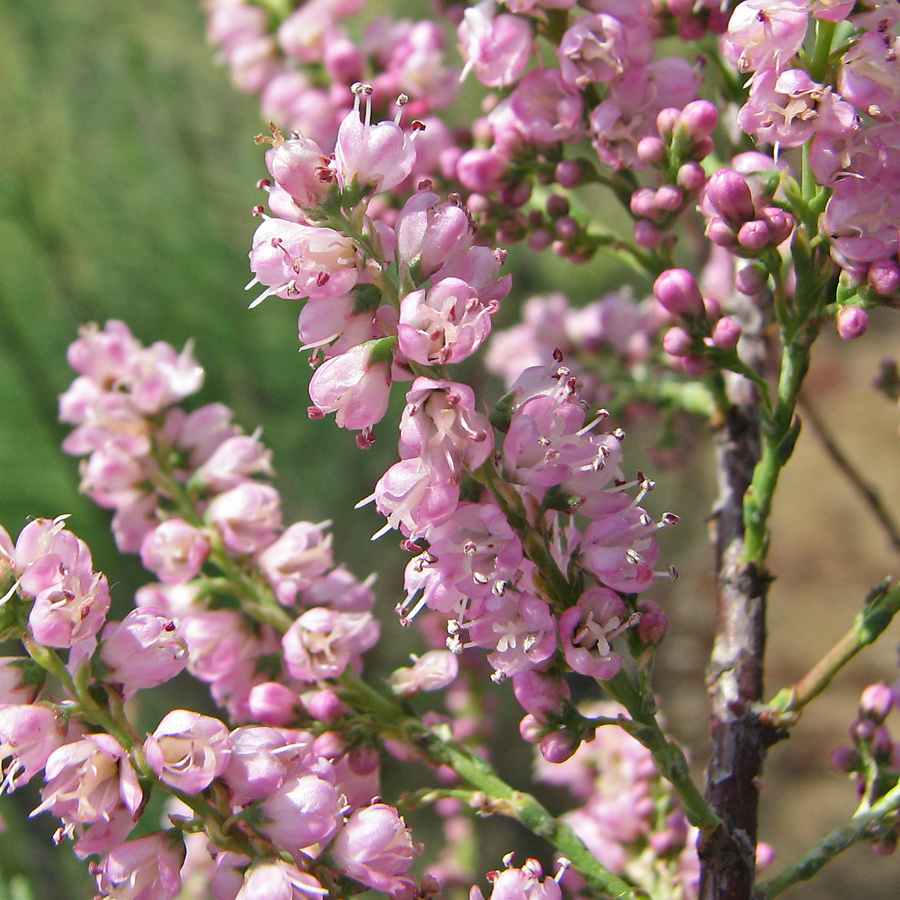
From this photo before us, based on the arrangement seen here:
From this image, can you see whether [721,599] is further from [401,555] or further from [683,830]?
[401,555]

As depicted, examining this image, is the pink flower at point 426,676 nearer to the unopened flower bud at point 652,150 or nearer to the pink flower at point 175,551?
the pink flower at point 175,551

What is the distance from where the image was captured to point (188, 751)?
445 mm

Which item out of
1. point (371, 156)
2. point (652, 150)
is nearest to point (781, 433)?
point (652, 150)

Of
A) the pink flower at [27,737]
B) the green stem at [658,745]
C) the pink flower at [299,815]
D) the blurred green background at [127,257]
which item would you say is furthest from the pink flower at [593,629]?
the blurred green background at [127,257]

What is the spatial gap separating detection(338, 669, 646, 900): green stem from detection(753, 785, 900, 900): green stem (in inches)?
2.8

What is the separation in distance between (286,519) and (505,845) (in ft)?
2.31

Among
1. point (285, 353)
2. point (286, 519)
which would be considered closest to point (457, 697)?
point (286, 519)

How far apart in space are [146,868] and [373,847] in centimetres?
11

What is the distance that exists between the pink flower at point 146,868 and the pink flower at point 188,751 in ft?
0.14

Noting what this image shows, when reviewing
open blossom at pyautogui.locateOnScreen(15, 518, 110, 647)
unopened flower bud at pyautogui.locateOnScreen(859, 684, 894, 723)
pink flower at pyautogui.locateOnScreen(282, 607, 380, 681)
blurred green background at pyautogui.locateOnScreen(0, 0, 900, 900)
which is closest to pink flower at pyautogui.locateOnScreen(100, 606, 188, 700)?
open blossom at pyautogui.locateOnScreen(15, 518, 110, 647)

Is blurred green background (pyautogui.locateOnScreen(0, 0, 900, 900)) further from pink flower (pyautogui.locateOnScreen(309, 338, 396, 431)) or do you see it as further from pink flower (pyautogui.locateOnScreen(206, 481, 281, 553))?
pink flower (pyautogui.locateOnScreen(309, 338, 396, 431))

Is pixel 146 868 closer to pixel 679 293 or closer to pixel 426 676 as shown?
pixel 426 676

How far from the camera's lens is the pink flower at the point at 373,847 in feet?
1.53

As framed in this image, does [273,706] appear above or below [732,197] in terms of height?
below
